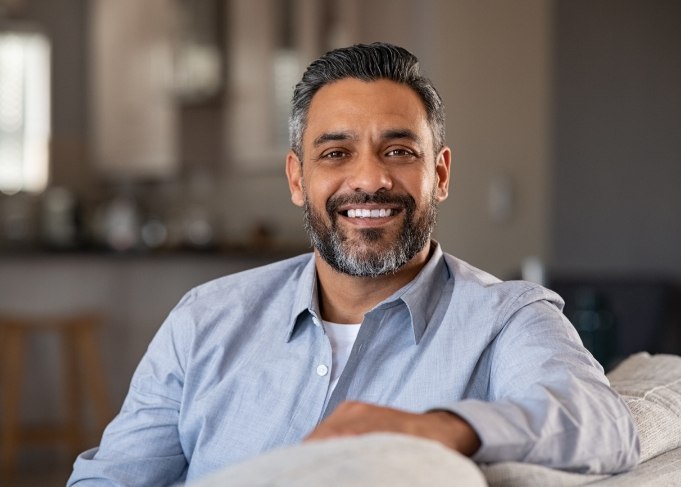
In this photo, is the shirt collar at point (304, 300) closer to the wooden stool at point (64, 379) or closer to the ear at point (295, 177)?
the ear at point (295, 177)

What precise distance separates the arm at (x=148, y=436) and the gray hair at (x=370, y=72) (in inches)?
17.3

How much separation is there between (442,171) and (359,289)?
26cm

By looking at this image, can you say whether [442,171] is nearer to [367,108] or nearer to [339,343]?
[367,108]

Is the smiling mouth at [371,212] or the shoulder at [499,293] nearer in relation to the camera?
the shoulder at [499,293]

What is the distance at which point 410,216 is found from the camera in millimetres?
1657

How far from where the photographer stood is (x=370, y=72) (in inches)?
65.7

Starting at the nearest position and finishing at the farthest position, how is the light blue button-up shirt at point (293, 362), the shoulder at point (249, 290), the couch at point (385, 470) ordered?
the couch at point (385, 470)
the light blue button-up shirt at point (293, 362)
the shoulder at point (249, 290)

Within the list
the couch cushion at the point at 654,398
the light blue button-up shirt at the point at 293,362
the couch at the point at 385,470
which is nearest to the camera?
the couch at the point at 385,470

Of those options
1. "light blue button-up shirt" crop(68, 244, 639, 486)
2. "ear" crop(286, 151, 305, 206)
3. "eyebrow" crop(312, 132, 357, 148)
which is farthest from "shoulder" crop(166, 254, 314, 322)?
"eyebrow" crop(312, 132, 357, 148)

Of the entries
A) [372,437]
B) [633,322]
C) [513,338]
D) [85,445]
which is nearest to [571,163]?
[633,322]

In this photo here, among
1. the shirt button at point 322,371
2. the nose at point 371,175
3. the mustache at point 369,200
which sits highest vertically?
the nose at point 371,175

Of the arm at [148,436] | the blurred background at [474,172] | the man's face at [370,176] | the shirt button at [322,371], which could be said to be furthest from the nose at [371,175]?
the blurred background at [474,172]

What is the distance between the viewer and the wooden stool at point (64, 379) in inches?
186

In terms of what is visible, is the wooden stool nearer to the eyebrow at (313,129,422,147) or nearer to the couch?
the eyebrow at (313,129,422,147)
